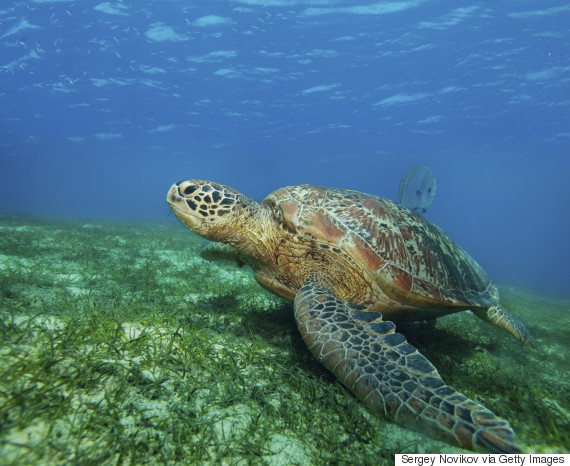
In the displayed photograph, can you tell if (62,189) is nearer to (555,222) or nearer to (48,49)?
(48,49)

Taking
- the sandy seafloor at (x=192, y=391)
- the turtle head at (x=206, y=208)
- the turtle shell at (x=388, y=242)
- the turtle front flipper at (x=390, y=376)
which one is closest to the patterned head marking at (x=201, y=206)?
the turtle head at (x=206, y=208)

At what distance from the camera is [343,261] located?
2.99 meters

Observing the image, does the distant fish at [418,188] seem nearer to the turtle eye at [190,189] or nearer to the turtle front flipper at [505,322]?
the turtle front flipper at [505,322]

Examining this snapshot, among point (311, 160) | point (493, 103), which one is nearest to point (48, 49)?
point (493, 103)

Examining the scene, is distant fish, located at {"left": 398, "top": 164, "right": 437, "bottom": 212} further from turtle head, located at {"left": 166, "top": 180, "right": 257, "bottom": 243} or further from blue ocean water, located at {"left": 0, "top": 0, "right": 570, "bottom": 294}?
blue ocean water, located at {"left": 0, "top": 0, "right": 570, "bottom": 294}

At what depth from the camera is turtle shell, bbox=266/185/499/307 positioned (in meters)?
2.92

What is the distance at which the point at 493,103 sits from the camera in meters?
26.0

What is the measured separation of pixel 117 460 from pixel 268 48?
2606cm

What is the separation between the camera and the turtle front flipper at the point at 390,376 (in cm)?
148

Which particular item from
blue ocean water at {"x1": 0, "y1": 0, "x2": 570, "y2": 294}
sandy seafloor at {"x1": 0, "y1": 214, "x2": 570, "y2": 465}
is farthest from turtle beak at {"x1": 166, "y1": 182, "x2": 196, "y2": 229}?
blue ocean water at {"x1": 0, "y1": 0, "x2": 570, "y2": 294}

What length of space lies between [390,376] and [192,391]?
125 cm

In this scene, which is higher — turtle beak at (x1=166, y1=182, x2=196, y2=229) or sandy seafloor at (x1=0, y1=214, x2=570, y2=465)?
turtle beak at (x1=166, y1=182, x2=196, y2=229)

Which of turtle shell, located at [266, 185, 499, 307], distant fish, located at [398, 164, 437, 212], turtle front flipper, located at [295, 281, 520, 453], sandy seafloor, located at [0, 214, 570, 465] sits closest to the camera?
sandy seafloor, located at [0, 214, 570, 465]

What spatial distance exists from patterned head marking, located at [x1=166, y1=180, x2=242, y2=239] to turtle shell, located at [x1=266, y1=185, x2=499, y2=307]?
2.18 feet
